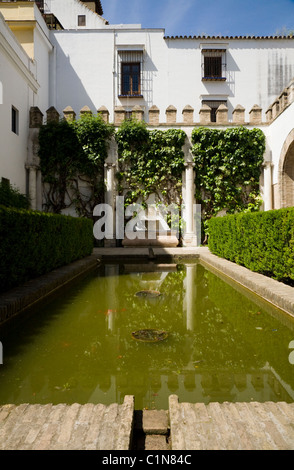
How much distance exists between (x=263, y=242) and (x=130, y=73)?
14.1m

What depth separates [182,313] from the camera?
12.7ft

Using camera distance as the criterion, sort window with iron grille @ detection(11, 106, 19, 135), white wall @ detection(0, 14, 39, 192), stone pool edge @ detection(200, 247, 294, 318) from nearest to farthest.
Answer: stone pool edge @ detection(200, 247, 294, 318)
white wall @ detection(0, 14, 39, 192)
window with iron grille @ detection(11, 106, 19, 135)

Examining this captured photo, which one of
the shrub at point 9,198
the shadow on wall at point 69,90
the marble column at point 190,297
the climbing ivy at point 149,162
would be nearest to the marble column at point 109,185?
the climbing ivy at point 149,162

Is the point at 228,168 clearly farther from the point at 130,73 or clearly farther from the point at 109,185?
the point at 130,73

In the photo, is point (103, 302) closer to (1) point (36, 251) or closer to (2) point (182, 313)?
(2) point (182, 313)

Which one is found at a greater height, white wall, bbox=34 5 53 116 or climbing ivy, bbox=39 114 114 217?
white wall, bbox=34 5 53 116

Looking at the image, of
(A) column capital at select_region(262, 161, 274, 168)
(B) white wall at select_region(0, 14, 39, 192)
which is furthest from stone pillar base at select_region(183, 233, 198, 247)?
(B) white wall at select_region(0, 14, 39, 192)

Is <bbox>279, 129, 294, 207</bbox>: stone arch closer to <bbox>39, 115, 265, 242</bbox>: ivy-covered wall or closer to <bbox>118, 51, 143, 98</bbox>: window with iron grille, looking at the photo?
<bbox>39, 115, 265, 242</bbox>: ivy-covered wall

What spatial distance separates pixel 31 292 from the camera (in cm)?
417

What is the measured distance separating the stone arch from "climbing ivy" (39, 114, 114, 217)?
6.76 meters

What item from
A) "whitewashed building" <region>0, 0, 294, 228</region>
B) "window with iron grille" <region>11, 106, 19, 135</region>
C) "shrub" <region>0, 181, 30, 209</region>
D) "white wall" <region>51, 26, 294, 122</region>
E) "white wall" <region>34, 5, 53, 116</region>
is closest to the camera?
"shrub" <region>0, 181, 30, 209</region>

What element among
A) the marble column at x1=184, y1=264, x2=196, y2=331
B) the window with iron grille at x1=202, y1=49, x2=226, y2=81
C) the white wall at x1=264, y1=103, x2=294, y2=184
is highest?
the window with iron grille at x1=202, y1=49, x2=226, y2=81

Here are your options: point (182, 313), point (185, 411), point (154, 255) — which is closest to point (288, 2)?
point (185, 411)

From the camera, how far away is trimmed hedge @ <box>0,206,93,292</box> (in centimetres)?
427
